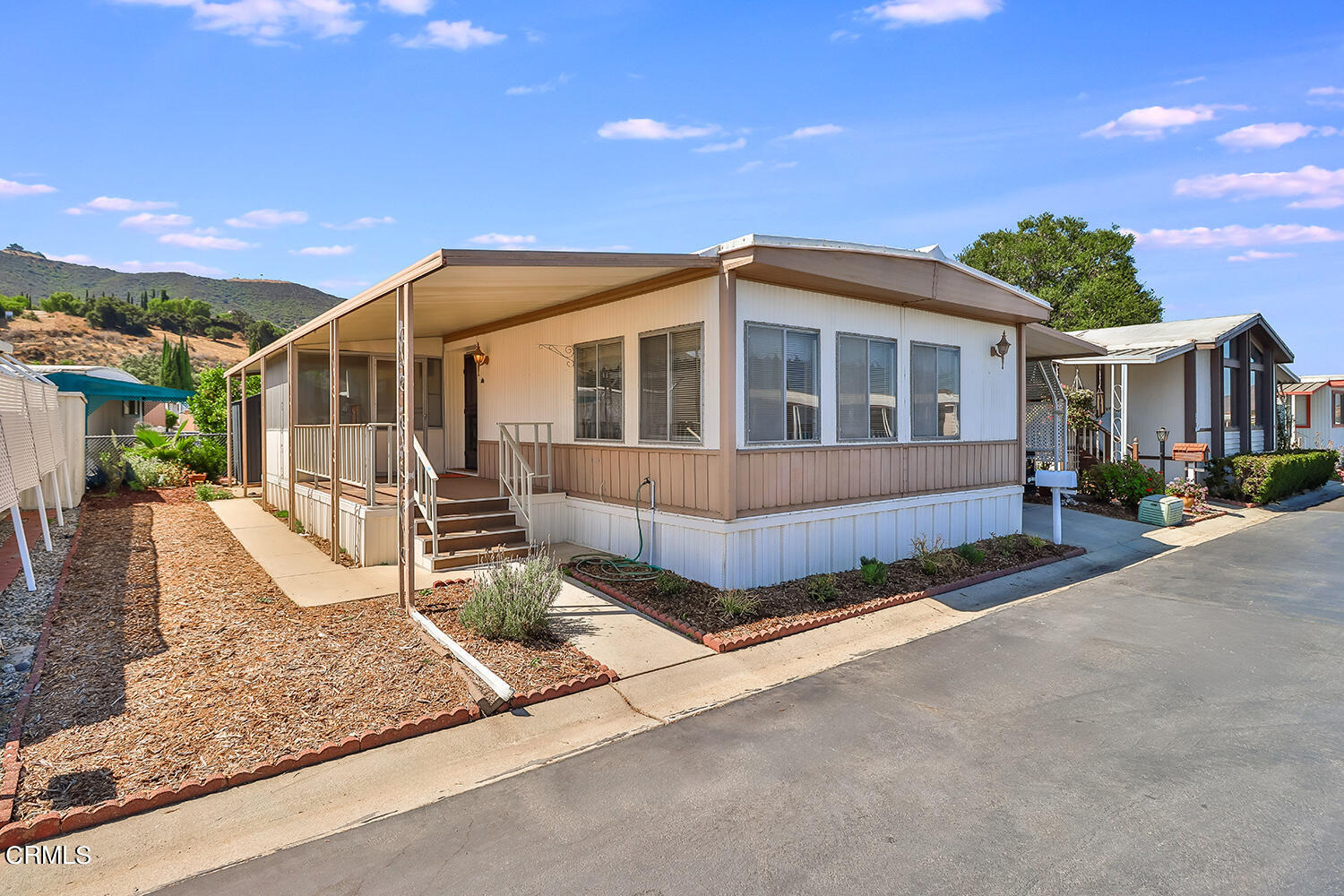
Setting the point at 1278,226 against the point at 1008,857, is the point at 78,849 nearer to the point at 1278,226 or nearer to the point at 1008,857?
the point at 1008,857

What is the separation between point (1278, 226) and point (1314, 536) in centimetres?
7244

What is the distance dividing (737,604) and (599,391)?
134 inches

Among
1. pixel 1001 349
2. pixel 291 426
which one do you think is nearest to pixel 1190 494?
pixel 1001 349

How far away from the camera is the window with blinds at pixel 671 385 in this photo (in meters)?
6.95

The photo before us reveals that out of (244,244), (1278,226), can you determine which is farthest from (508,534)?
(244,244)

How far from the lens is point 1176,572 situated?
8.48m

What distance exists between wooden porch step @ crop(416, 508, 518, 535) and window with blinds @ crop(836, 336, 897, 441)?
3990 millimetres

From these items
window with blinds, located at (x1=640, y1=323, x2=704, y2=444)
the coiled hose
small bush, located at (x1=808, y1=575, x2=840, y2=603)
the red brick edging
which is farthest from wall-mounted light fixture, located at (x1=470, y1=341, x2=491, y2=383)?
small bush, located at (x1=808, y1=575, x2=840, y2=603)

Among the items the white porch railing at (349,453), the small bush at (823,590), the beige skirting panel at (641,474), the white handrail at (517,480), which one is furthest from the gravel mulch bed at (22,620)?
the small bush at (823,590)

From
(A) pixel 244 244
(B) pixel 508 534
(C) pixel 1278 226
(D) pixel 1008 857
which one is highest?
(A) pixel 244 244

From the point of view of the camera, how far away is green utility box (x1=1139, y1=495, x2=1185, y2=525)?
11.8m

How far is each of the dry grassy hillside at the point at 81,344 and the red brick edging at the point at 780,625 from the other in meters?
43.8

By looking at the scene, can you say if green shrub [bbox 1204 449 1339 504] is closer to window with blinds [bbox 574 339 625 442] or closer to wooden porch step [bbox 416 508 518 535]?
window with blinds [bbox 574 339 625 442]

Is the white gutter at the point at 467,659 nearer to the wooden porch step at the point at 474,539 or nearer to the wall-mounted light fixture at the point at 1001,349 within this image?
the wooden porch step at the point at 474,539
